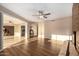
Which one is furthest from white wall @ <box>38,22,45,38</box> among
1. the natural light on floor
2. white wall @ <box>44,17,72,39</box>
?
the natural light on floor

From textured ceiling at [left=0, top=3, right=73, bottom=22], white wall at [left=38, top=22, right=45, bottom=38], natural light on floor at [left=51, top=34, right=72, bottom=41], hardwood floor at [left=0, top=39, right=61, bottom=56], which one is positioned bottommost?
hardwood floor at [left=0, top=39, right=61, bottom=56]

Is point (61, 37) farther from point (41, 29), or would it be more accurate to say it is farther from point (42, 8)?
point (42, 8)

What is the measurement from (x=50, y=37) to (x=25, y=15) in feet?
1.98

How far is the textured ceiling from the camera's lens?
111 inches

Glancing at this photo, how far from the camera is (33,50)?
285 centimetres

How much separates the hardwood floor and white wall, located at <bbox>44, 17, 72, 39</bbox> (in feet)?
0.61

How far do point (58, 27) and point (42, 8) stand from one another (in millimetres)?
448

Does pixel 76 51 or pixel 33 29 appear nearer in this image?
pixel 76 51

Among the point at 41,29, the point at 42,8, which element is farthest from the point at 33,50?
the point at 42,8

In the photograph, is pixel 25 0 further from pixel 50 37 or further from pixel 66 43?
pixel 66 43

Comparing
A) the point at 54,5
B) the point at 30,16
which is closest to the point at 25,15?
the point at 30,16

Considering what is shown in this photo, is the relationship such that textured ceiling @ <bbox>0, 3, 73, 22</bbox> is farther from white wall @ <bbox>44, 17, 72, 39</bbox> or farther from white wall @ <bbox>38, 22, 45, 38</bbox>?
white wall @ <bbox>38, 22, 45, 38</bbox>

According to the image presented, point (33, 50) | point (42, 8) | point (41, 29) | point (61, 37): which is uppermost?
point (42, 8)

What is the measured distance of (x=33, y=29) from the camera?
2.98 m
